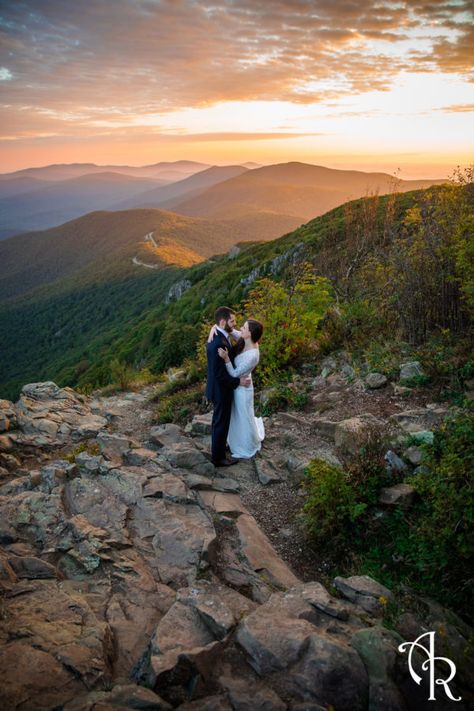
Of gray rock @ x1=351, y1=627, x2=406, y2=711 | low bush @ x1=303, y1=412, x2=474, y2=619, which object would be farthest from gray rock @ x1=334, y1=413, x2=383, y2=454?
gray rock @ x1=351, y1=627, x2=406, y2=711

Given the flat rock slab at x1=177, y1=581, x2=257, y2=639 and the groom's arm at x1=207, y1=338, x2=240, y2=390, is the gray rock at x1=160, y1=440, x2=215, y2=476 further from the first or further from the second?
the flat rock slab at x1=177, y1=581, x2=257, y2=639

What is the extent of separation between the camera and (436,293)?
7.66m

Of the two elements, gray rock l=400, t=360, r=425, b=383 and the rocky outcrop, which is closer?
gray rock l=400, t=360, r=425, b=383

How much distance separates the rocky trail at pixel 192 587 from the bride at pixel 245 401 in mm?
249

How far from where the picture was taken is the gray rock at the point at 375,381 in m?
7.20

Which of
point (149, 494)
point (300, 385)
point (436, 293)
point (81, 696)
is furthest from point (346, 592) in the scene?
point (436, 293)

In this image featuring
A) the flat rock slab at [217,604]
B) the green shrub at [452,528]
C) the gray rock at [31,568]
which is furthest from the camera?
the gray rock at [31,568]

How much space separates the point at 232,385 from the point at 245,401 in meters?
0.38

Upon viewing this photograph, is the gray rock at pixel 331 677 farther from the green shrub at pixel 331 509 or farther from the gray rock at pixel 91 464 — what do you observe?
the gray rock at pixel 91 464

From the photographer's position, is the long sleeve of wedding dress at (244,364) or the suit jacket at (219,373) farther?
the long sleeve of wedding dress at (244,364)

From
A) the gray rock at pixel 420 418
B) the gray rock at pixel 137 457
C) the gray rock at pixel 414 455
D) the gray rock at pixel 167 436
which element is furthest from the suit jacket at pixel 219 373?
the gray rock at pixel 414 455

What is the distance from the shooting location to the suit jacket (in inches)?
247

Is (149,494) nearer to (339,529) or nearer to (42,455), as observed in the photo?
(339,529)

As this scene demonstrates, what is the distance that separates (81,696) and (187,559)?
1.82m
